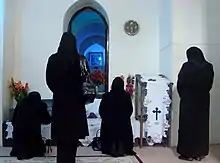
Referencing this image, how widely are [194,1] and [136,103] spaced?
2.16 metres

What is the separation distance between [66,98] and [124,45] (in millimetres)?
4253

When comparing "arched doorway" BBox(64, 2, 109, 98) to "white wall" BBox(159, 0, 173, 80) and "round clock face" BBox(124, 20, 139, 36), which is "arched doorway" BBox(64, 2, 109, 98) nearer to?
"round clock face" BBox(124, 20, 139, 36)

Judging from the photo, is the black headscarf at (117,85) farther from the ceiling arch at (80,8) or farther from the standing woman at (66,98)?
the ceiling arch at (80,8)

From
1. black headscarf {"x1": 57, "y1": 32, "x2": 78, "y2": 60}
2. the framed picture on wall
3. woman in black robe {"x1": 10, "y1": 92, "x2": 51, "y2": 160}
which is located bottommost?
woman in black robe {"x1": 10, "y1": 92, "x2": 51, "y2": 160}

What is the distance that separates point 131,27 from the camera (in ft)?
27.8

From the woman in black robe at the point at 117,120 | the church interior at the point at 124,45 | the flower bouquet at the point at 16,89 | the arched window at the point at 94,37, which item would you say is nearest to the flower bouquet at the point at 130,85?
the church interior at the point at 124,45

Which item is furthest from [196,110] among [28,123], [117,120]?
[28,123]

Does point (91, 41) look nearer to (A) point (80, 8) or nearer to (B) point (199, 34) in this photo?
(A) point (80, 8)

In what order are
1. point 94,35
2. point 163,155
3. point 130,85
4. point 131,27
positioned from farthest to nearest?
point 94,35 < point 131,27 < point 130,85 < point 163,155

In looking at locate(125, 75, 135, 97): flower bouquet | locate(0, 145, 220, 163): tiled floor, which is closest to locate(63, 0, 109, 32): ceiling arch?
locate(125, 75, 135, 97): flower bouquet

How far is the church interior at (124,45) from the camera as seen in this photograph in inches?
291

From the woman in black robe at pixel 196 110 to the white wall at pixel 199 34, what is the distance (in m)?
1.35

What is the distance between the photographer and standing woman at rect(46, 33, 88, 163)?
4340 mm

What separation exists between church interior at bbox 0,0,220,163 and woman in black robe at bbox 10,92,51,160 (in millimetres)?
751
